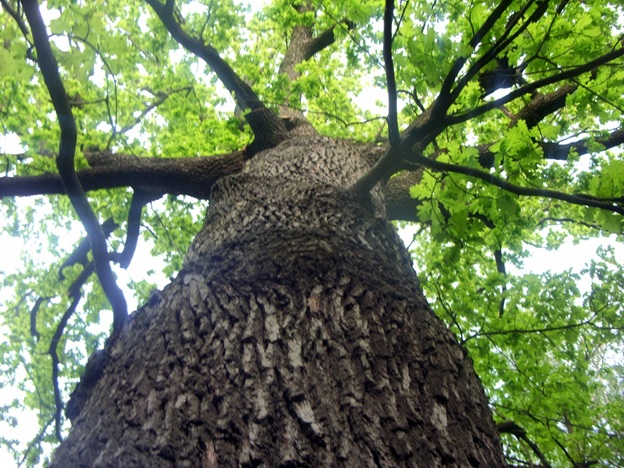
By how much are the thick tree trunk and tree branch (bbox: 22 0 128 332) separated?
16 cm

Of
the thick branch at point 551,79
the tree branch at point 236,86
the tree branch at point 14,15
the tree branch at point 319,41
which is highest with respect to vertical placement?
the tree branch at point 319,41

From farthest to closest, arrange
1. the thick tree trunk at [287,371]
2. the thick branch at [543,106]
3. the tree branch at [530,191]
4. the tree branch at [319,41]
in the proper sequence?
A: the tree branch at [319,41] → the thick branch at [543,106] → the tree branch at [530,191] → the thick tree trunk at [287,371]

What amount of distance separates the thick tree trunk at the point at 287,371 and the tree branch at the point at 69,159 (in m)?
0.16

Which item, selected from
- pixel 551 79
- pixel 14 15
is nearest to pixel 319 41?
pixel 14 15

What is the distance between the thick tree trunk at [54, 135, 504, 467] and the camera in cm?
114

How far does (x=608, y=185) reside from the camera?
1823mm

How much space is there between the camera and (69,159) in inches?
89.9

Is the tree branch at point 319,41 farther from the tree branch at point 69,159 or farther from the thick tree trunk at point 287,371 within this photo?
the thick tree trunk at point 287,371

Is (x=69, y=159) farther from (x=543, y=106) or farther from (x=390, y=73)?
(x=543, y=106)

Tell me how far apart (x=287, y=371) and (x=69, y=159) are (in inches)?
67.5

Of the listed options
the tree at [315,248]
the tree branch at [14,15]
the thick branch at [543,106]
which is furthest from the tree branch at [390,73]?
the thick branch at [543,106]

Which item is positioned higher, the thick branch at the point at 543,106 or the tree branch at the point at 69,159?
the thick branch at the point at 543,106

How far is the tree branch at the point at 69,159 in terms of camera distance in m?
1.74

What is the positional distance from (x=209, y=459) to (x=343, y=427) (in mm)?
348
